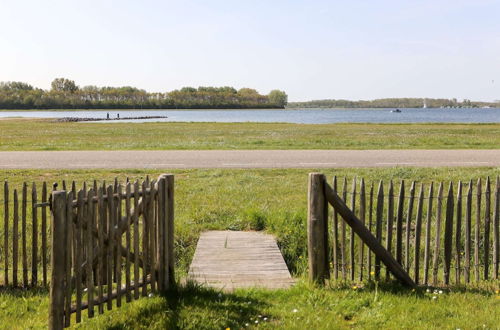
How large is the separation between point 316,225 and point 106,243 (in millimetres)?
2593

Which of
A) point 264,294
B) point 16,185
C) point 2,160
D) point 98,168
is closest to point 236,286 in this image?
point 264,294

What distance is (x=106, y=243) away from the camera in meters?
5.46

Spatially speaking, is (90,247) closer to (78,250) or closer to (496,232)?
(78,250)

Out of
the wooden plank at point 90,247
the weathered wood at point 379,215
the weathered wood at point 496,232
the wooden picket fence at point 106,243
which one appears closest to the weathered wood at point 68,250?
the wooden picket fence at point 106,243

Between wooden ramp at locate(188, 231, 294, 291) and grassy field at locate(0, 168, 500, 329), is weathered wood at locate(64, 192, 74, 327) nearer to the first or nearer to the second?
grassy field at locate(0, 168, 500, 329)

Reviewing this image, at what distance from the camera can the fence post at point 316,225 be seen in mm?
6430

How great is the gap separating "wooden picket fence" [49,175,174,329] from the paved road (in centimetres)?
1087

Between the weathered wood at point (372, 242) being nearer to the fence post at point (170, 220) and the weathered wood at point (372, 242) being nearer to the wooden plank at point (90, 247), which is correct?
Answer: the fence post at point (170, 220)

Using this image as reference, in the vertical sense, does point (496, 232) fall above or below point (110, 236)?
below

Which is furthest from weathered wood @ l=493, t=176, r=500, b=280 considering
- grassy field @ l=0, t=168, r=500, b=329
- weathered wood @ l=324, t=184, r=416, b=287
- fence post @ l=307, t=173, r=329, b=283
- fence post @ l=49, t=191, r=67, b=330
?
fence post @ l=49, t=191, r=67, b=330

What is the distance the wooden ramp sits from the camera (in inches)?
258

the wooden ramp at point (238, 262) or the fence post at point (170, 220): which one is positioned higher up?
the fence post at point (170, 220)

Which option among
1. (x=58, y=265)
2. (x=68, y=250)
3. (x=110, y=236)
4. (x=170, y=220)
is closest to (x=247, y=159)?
(x=170, y=220)

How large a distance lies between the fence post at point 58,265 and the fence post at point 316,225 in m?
3.05
